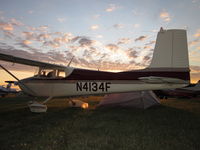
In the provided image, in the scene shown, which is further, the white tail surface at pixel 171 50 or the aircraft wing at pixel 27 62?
the aircraft wing at pixel 27 62

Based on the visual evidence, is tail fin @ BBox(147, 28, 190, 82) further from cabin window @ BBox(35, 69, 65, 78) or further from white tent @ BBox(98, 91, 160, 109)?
cabin window @ BBox(35, 69, 65, 78)

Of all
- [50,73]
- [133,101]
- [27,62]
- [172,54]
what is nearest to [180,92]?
[133,101]

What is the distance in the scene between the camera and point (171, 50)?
16.8 ft

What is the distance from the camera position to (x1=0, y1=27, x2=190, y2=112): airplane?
5102mm

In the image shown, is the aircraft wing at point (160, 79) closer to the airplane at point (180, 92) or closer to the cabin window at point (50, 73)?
the cabin window at point (50, 73)

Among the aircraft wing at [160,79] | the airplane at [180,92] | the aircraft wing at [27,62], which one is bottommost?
the airplane at [180,92]

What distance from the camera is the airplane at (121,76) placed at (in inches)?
201

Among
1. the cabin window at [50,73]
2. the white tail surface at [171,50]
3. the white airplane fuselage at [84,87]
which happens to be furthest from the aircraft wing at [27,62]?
the white tail surface at [171,50]

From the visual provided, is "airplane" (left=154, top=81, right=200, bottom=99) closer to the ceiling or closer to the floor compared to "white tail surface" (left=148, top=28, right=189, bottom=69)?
closer to the floor

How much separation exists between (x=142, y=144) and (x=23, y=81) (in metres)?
6.47

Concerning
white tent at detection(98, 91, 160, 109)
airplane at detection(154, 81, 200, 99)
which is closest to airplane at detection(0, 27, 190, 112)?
white tent at detection(98, 91, 160, 109)

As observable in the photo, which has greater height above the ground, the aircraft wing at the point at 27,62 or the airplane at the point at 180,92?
the aircraft wing at the point at 27,62

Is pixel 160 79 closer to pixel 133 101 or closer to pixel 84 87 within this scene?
pixel 133 101

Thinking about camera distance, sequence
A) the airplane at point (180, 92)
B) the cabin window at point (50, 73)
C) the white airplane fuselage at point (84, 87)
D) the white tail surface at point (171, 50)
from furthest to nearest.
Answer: the airplane at point (180, 92) → the cabin window at point (50, 73) → the white airplane fuselage at point (84, 87) → the white tail surface at point (171, 50)
